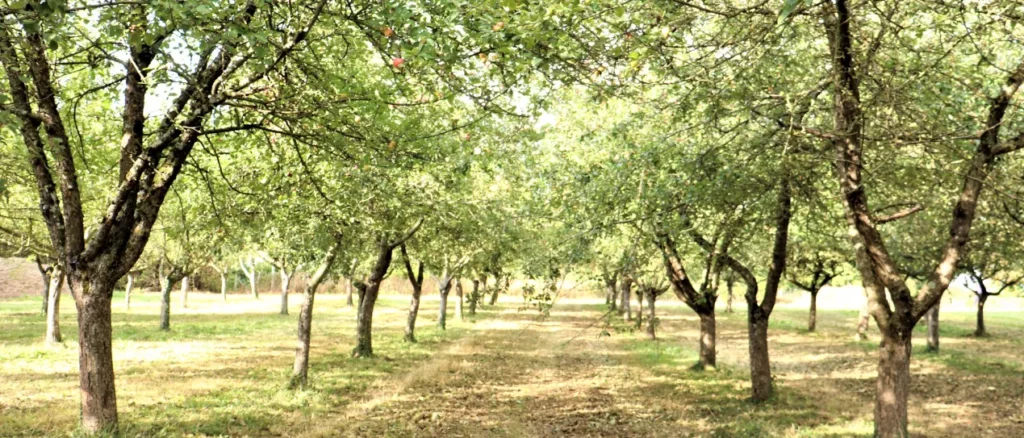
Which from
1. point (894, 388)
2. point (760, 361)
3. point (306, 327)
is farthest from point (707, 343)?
point (306, 327)

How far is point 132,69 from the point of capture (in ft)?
27.2

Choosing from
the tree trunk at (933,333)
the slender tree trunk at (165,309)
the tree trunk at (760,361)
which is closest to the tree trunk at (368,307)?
the tree trunk at (760,361)

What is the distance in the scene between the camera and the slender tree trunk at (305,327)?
1573 cm

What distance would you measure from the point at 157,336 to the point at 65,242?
21075 millimetres

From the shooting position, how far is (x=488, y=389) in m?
16.5

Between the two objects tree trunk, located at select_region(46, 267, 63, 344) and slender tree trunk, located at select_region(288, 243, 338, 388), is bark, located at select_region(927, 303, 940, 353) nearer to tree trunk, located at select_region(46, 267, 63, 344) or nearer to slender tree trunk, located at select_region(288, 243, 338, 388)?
slender tree trunk, located at select_region(288, 243, 338, 388)

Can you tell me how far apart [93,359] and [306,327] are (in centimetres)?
738

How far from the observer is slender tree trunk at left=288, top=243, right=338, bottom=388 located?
15727 mm

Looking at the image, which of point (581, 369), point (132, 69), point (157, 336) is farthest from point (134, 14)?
point (157, 336)

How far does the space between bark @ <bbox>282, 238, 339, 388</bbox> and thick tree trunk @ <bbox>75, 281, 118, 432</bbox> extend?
22.1 feet

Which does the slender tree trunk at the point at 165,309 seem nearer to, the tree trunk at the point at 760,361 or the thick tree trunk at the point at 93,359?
the thick tree trunk at the point at 93,359

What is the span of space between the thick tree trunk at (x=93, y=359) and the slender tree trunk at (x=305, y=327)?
6.76 meters

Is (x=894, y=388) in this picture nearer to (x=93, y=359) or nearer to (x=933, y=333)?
(x=93, y=359)

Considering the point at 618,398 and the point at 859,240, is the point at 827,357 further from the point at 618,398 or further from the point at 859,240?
the point at 859,240
